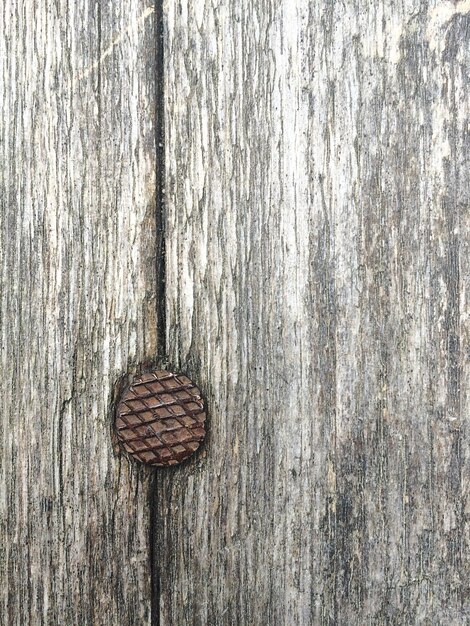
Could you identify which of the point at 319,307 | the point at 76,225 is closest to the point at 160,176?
the point at 76,225

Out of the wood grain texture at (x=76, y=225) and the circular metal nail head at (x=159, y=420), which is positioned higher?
the wood grain texture at (x=76, y=225)

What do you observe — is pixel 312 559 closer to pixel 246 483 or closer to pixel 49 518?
pixel 246 483

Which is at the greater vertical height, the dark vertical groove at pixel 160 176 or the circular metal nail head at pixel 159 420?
the dark vertical groove at pixel 160 176

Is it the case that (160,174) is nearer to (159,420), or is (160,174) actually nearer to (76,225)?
(76,225)
